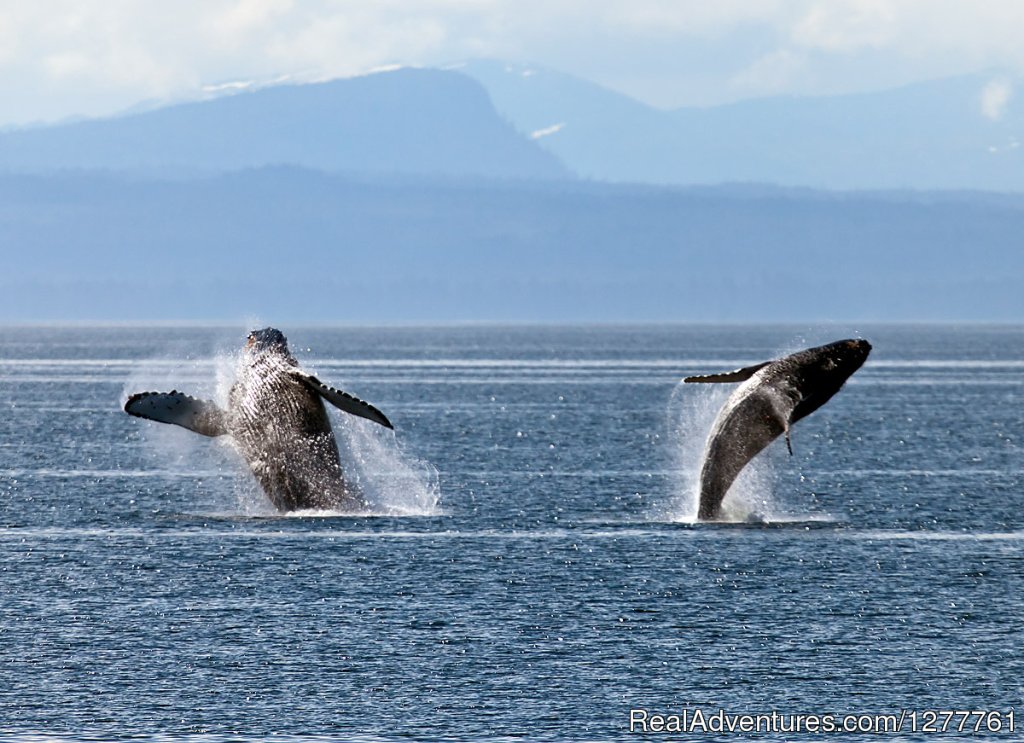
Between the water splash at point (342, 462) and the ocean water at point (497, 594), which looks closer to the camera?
the ocean water at point (497, 594)

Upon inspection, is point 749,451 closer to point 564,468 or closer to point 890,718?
point 890,718

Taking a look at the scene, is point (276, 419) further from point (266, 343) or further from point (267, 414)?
point (266, 343)

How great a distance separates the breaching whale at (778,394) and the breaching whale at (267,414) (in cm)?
698

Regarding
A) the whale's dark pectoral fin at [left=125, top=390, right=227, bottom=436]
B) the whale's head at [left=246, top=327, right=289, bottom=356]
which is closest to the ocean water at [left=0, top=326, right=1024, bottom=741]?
the whale's head at [left=246, top=327, right=289, bottom=356]

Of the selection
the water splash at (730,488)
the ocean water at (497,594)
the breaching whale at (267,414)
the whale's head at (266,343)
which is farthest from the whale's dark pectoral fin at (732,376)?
the whale's head at (266,343)

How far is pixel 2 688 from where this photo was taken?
78.3 feet

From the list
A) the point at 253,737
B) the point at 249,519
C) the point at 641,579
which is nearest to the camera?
the point at 253,737

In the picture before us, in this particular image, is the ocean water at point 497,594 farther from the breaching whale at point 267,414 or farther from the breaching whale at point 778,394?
the breaching whale at point 778,394

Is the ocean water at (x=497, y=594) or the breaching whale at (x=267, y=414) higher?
the breaching whale at (x=267, y=414)

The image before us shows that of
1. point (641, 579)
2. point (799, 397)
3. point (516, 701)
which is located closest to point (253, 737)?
point (516, 701)

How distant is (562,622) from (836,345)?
31.1ft

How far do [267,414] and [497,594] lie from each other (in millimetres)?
7795

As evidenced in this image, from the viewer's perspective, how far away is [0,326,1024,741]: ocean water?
2338 cm

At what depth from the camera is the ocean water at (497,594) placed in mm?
23375
